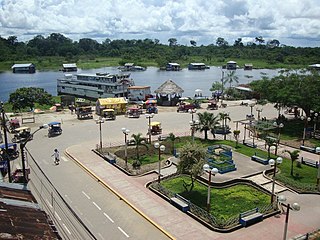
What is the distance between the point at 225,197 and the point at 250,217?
3382 mm

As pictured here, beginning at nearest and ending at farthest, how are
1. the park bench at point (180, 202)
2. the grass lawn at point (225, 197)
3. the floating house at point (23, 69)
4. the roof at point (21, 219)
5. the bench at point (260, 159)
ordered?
the roof at point (21, 219) < the park bench at point (180, 202) < the grass lawn at point (225, 197) < the bench at point (260, 159) < the floating house at point (23, 69)

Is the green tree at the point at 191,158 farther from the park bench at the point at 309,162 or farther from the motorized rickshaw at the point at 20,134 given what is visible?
the motorized rickshaw at the point at 20,134

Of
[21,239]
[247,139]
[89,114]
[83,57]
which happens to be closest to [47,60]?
[83,57]

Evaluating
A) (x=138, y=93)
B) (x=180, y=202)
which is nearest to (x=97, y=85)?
(x=138, y=93)

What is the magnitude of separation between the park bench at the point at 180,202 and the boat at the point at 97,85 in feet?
136

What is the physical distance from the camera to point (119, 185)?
25078 millimetres

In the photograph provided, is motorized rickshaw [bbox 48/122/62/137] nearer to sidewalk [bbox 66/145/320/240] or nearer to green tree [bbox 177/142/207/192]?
sidewalk [bbox 66/145/320/240]

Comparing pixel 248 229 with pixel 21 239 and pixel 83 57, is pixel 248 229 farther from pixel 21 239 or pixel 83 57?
pixel 83 57

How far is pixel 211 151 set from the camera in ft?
103

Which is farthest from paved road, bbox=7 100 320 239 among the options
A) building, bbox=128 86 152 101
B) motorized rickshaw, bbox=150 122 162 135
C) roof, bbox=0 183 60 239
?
building, bbox=128 86 152 101

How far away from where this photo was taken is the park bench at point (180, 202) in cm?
2117

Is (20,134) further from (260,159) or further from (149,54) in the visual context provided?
(149,54)

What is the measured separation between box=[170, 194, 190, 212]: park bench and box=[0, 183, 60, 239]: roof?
940 cm

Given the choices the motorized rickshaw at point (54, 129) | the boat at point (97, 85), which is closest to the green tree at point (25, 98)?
the boat at point (97, 85)
